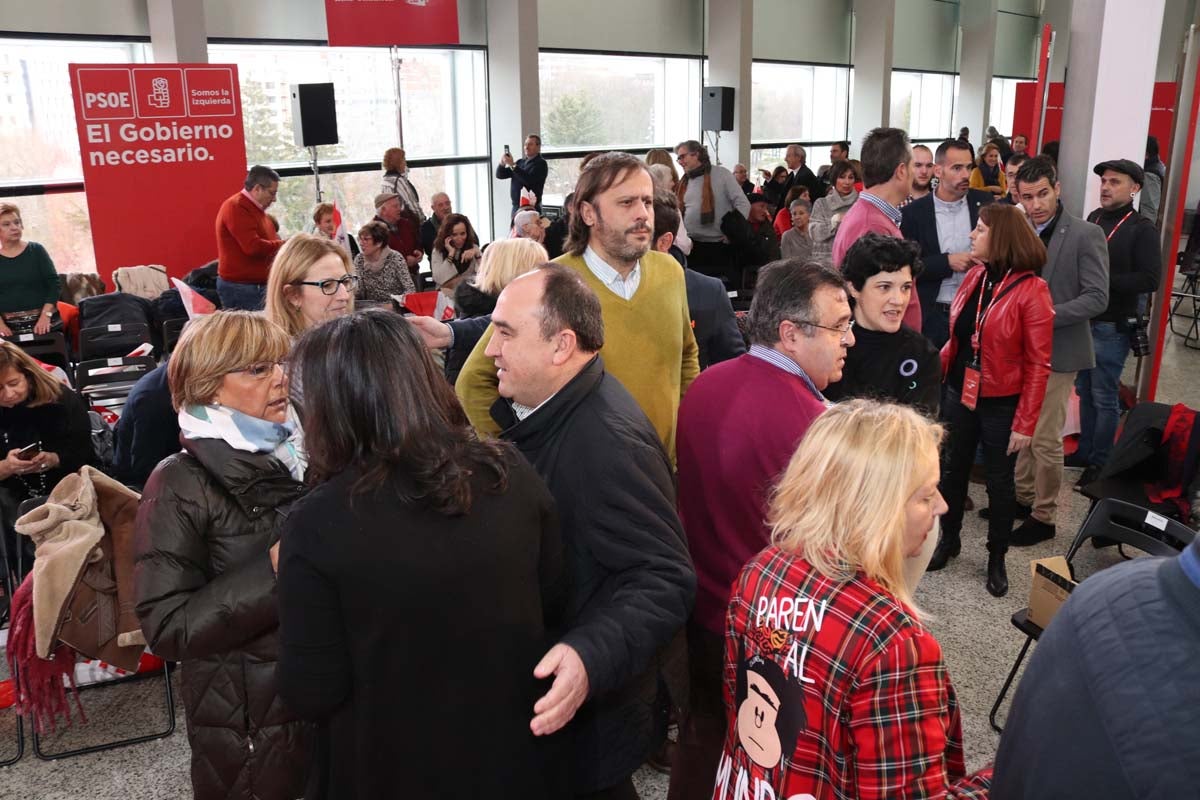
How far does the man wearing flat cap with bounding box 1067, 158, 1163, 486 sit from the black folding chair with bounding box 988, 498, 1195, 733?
2235 millimetres

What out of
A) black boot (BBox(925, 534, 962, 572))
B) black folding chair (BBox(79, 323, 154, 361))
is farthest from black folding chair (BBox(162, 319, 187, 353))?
black boot (BBox(925, 534, 962, 572))

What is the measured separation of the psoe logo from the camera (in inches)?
287

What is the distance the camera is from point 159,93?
24.1 feet

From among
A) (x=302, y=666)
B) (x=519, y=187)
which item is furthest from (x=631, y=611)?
(x=519, y=187)

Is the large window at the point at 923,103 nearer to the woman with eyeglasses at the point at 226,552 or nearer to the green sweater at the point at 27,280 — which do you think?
the green sweater at the point at 27,280

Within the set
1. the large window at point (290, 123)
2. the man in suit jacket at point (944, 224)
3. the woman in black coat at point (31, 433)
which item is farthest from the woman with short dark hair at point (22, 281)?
the man in suit jacket at point (944, 224)

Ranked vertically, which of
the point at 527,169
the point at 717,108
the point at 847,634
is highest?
the point at 717,108

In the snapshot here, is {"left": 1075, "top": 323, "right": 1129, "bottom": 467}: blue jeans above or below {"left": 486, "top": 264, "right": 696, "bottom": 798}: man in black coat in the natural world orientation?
below

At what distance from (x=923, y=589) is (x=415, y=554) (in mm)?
3230

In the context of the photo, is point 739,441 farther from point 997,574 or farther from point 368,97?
point 368,97

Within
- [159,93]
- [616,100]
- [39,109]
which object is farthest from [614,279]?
[616,100]

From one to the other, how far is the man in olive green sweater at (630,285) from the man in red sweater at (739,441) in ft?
1.45

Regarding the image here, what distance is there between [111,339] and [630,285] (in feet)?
16.0

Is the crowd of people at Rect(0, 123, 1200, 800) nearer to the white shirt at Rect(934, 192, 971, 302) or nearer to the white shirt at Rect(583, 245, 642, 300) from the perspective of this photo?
the white shirt at Rect(583, 245, 642, 300)
